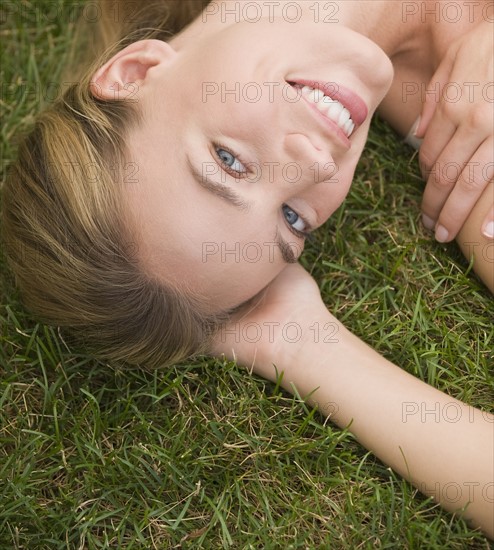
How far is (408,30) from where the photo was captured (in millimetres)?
3178

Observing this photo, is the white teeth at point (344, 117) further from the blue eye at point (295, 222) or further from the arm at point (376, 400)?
the arm at point (376, 400)

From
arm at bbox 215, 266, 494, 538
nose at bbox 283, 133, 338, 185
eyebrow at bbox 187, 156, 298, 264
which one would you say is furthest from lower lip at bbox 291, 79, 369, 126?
arm at bbox 215, 266, 494, 538

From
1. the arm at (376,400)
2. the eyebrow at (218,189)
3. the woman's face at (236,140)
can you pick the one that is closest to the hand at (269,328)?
the arm at (376,400)

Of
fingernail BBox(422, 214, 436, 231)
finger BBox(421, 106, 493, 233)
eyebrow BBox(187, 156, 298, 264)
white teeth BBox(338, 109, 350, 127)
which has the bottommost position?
fingernail BBox(422, 214, 436, 231)

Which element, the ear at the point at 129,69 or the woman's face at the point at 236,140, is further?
the ear at the point at 129,69

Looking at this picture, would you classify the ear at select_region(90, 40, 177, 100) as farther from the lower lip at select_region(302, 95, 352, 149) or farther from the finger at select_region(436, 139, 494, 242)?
the finger at select_region(436, 139, 494, 242)

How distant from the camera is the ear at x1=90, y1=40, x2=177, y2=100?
8.84 feet

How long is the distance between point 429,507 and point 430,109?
1507mm

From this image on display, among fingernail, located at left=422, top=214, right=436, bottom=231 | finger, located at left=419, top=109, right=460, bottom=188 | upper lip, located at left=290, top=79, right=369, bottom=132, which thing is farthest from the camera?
fingernail, located at left=422, top=214, right=436, bottom=231

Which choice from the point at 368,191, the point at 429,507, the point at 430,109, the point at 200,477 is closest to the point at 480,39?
the point at 430,109

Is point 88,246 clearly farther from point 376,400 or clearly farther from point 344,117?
point 376,400

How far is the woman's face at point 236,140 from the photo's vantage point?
249 cm

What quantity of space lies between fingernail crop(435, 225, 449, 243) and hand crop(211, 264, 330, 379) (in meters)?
0.53

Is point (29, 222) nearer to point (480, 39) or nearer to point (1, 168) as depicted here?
point (1, 168)
